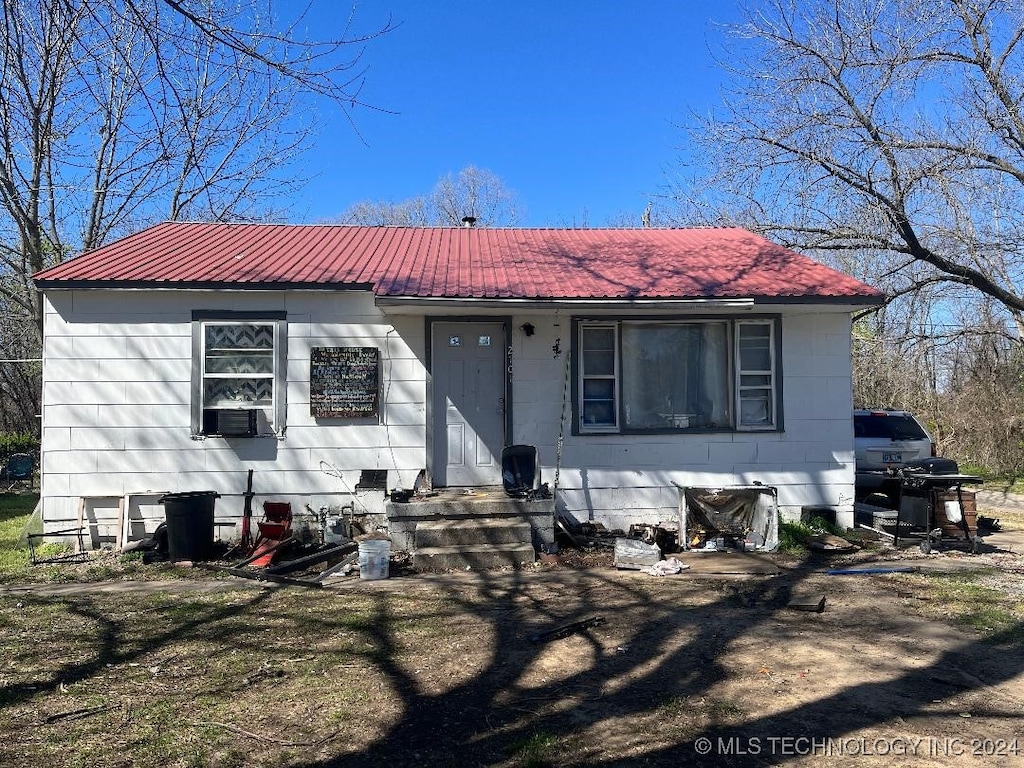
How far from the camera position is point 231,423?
28.1 feet

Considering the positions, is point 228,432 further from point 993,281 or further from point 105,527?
point 993,281

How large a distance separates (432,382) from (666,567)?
11.6 ft

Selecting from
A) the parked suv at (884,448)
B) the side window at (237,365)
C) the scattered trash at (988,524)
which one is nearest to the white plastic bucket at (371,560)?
the side window at (237,365)

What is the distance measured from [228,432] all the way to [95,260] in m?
2.85

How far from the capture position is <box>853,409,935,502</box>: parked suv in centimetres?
1100

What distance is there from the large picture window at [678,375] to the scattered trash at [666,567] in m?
1.99

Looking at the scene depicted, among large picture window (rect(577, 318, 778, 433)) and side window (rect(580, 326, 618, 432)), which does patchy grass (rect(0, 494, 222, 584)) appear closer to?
side window (rect(580, 326, 618, 432))

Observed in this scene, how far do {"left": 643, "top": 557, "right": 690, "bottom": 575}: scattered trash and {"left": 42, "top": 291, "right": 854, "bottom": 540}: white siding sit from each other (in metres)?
1.49

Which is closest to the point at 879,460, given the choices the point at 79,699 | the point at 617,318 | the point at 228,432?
the point at 617,318

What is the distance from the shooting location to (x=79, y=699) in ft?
14.0

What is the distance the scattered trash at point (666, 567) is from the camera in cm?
738

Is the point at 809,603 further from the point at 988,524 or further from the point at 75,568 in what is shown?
the point at 75,568

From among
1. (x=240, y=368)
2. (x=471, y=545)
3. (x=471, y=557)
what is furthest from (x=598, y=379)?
(x=240, y=368)

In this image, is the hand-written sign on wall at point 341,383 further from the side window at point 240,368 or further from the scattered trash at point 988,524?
the scattered trash at point 988,524
